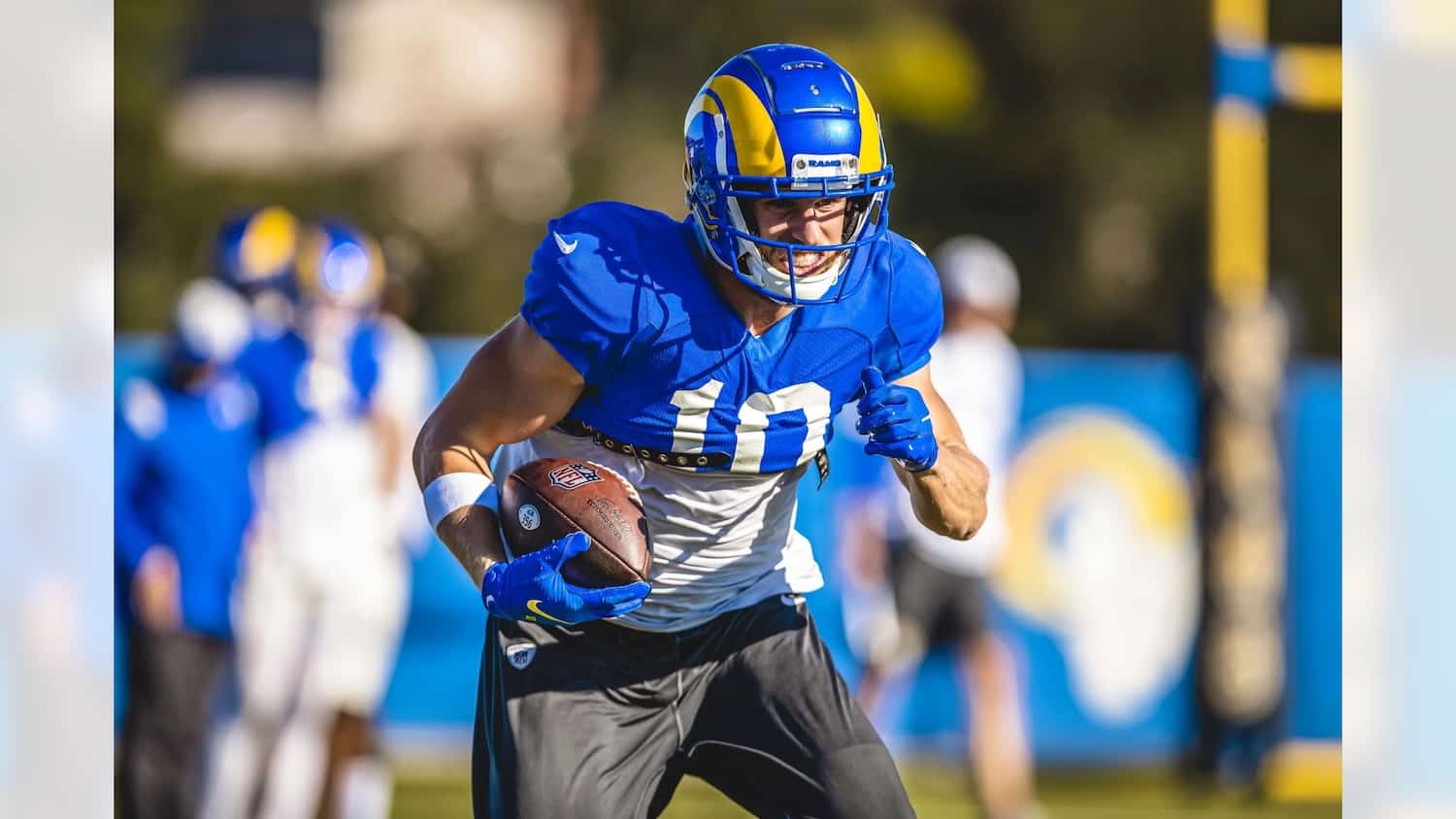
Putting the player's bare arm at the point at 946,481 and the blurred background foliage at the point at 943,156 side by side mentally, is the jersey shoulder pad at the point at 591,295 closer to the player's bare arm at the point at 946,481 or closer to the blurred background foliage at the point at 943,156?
the player's bare arm at the point at 946,481

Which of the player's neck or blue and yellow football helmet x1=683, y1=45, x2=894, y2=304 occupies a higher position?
blue and yellow football helmet x1=683, y1=45, x2=894, y2=304

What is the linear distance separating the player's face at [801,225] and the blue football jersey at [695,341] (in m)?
0.08

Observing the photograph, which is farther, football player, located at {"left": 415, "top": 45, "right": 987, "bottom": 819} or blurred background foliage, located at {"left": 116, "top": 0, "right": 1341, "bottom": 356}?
blurred background foliage, located at {"left": 116, "top": 0, "right": 1341, "bottom": 356}

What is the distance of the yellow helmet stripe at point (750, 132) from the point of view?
10.3 ft

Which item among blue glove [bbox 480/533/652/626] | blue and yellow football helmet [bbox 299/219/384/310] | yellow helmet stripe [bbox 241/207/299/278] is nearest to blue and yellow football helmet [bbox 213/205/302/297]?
yellow helmet stripe [bbox 241/207/299/278]

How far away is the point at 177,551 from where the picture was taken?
19.4 ft

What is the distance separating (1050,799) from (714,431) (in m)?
4.10

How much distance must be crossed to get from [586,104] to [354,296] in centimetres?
808

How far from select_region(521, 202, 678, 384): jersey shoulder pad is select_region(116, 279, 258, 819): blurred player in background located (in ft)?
9.76

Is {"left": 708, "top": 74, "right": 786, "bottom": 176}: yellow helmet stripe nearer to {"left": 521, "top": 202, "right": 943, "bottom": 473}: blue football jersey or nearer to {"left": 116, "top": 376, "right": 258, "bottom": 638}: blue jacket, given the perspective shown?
{"left": 521, "top": 202, "right": 943, "bottom": 473}: blue football jersey

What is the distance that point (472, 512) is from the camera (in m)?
3.16

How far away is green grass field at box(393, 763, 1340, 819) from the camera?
6.57 meters

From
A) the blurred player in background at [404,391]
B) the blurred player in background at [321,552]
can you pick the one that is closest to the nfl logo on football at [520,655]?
the blurred player in background at [404,391]
